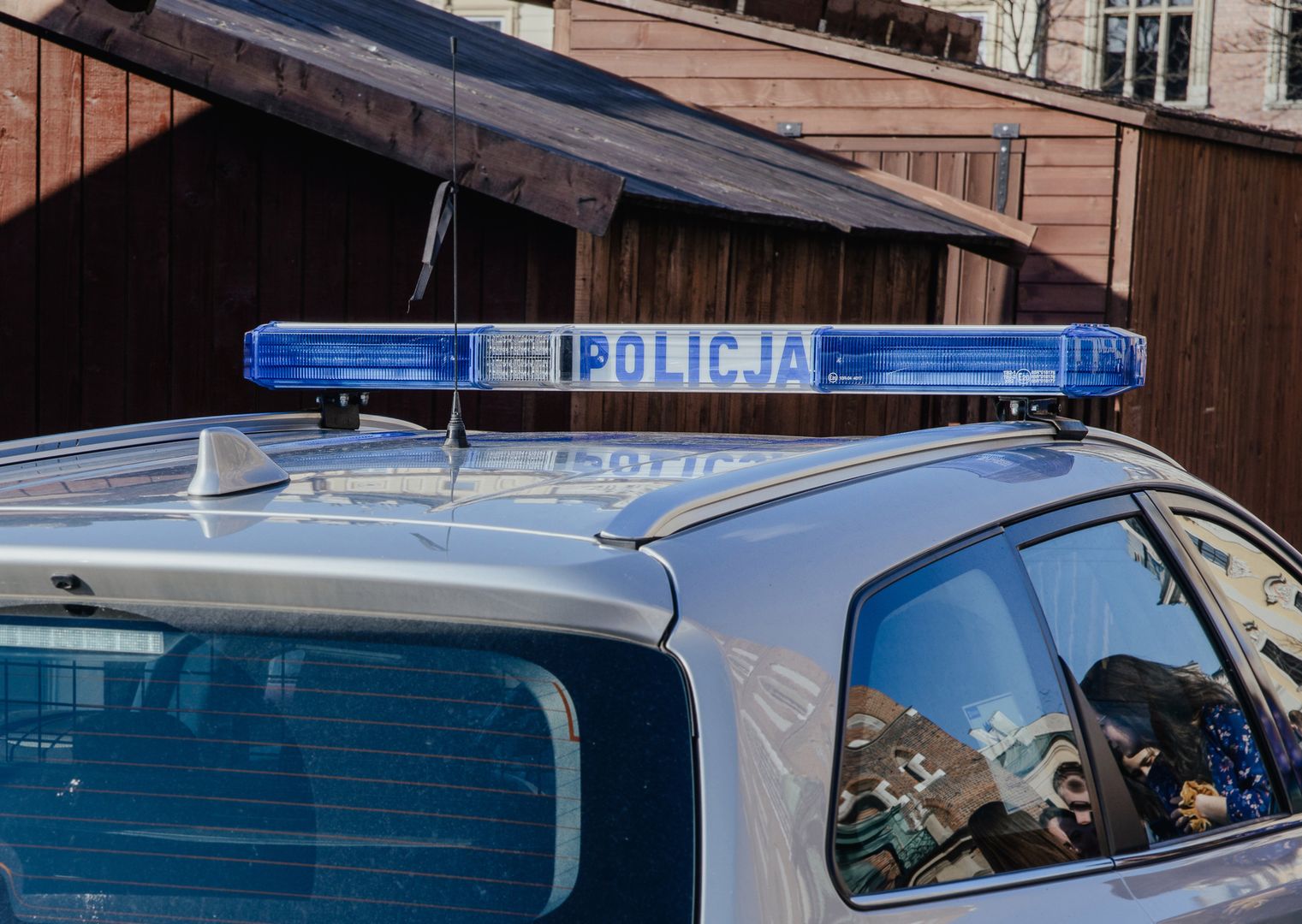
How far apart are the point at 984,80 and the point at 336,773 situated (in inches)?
404

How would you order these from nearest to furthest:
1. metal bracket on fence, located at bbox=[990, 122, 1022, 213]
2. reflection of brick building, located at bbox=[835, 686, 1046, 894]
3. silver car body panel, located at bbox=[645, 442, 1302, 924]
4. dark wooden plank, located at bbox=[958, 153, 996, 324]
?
silver car body panel, located at bbox=[645, 442, 1302, 924]
reflection of brick building, located at bbox=[835, 686, 1046, 894]
metal bracket on fence, located at bbox=[990, 122, 1022, 213]
dark wooden plank, located at bbox=[958, 153, 996, 324]

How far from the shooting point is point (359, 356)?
2.94 m

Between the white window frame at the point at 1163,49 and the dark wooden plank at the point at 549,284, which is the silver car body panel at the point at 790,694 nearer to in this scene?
the dark wooden plank at the point at 549,284

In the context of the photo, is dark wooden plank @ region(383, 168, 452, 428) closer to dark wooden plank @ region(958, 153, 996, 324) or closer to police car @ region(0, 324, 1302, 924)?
police car @ region(0, 324, 1302, 924)

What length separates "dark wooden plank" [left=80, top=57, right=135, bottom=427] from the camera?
6.04 meters

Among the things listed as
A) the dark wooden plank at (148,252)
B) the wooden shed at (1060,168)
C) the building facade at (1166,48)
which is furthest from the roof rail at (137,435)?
the building facade at (1166,48)

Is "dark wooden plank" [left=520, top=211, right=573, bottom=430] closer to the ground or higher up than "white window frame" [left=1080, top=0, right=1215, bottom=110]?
closer to the ground

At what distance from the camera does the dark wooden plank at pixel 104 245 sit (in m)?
6.04

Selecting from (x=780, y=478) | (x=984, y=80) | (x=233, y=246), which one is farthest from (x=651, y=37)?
(x=780, y=478)

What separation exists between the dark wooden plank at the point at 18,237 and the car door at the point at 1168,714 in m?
5.15

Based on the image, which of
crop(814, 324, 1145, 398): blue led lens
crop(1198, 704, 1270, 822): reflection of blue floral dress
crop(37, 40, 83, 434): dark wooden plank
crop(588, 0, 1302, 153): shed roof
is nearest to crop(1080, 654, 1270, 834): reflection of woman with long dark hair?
crop(1198, 704, 1270, 822): reflection of blue floral dress

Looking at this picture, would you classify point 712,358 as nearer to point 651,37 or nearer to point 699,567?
point 699,567

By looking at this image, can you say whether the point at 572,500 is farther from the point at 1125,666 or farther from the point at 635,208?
the point at 635,208

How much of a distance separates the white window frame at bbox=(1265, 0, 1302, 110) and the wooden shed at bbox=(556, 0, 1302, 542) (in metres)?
9.28
